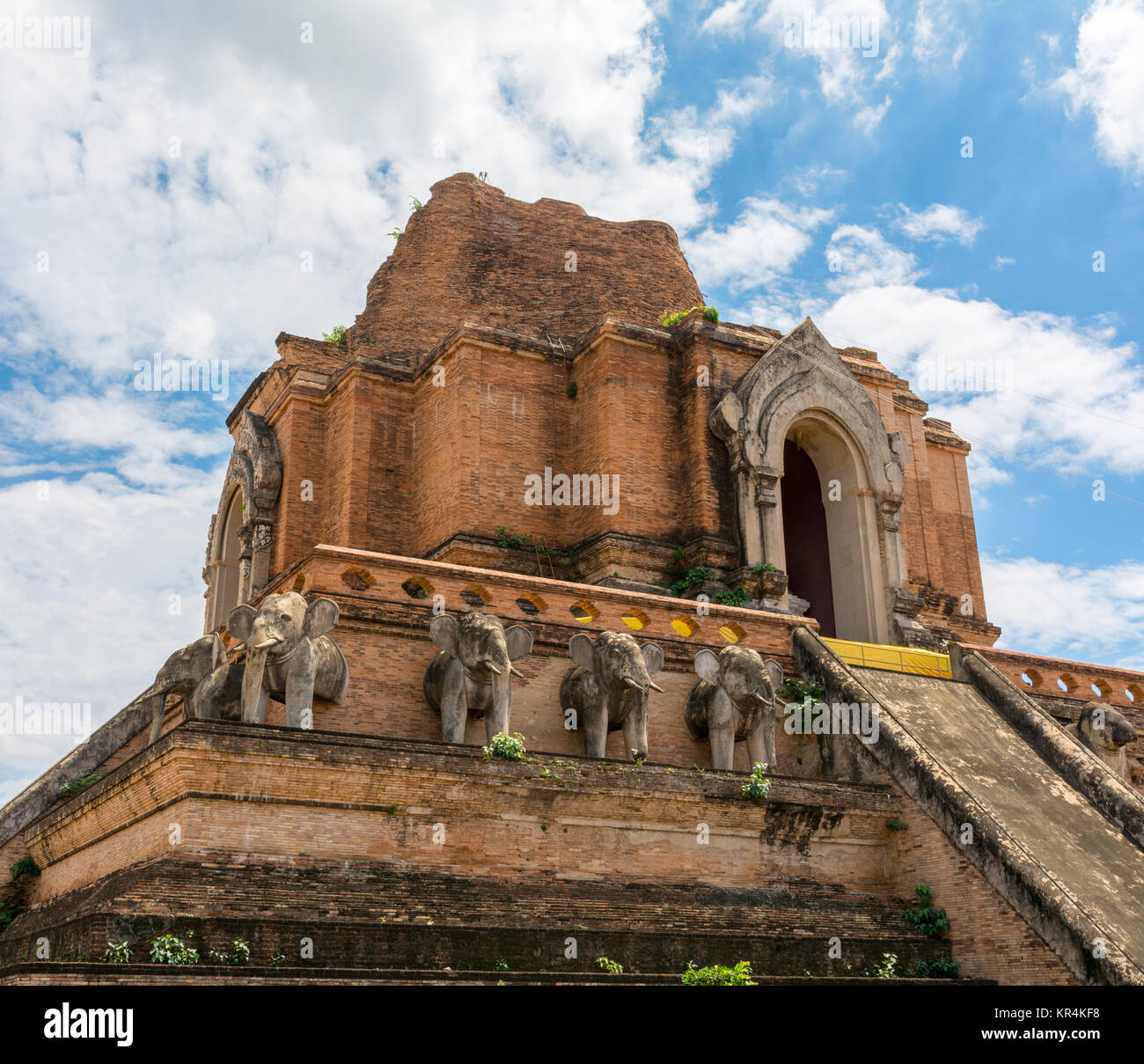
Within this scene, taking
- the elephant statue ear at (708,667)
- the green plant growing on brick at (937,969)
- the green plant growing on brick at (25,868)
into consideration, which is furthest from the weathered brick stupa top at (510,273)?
the green plant growing on brick at (937,969)

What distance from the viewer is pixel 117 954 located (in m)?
8.37

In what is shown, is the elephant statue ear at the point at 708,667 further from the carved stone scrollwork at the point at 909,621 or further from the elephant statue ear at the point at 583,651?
the carved stone scrollwork at the point at 909,621

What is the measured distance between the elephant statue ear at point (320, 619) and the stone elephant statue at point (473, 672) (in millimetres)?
948

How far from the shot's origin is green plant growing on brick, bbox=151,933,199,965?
8.38 m

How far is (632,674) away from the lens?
12.5m

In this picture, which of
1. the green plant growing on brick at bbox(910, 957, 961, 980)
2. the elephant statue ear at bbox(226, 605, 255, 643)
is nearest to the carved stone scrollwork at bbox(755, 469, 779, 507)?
the green plant growing on brick at bbox(910, 957, 961, 980)

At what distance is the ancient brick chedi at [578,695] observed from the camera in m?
9.81

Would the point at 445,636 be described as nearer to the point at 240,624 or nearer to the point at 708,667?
the point at 240,624

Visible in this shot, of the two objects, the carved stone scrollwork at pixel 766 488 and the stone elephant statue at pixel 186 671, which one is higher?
the carved stone scrollwork at pixel 766 488

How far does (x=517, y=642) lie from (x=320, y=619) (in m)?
1.90

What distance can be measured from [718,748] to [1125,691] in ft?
25.6

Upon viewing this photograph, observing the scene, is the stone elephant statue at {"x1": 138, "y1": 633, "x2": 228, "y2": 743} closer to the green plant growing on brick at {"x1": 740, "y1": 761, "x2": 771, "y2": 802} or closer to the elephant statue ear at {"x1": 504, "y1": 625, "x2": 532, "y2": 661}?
the elephant statue ear at {"x1": 504, "y1": 625, "x2": 532, "y2": 661}

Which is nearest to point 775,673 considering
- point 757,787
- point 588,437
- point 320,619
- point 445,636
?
point 757,787
